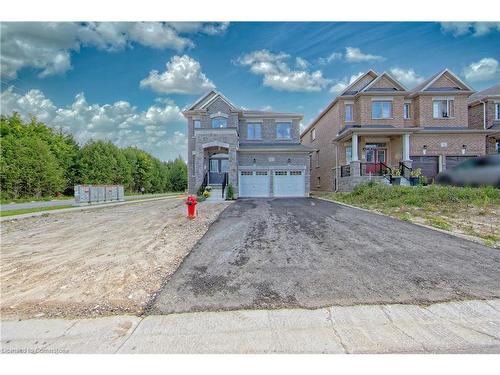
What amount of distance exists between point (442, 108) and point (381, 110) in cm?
410

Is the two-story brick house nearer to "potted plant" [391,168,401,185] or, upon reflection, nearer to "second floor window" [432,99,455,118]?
"potted plant" [391,168,401,185]

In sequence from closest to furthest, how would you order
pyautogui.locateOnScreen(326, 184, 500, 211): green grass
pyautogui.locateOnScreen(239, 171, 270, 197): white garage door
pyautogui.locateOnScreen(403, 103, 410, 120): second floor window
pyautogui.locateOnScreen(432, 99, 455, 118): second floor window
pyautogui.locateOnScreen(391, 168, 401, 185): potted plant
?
pyautogui.locateOnScreen(326, 184, 500, 211): green grass
pyautogui.locateOnScreen(391, 168, 401, 185): potted plant
pyautogui.locateOnScreen(432, 99, 455, 118): second floor window
pyautogui.locateOnScreen(239, 171, 270, 197): white garage door
pyautogui.locateOnScreen(403, 103, 410, 120): second floor window

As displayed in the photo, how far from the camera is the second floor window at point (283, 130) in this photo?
1878 centimetres

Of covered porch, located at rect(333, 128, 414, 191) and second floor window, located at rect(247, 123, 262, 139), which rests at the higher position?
→ second floor window, located at rect(247, 123, 262, 139)

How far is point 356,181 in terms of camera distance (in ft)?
46.9

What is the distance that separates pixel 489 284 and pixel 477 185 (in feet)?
25.7

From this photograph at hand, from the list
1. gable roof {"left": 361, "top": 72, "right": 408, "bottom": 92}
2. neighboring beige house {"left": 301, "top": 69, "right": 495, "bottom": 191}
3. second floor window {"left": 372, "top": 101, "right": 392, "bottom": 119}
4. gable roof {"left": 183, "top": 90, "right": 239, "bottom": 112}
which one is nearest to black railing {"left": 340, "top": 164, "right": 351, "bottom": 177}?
neighboring beige house {"left": 301, "top": 69, "right": 495, "bottom": 191}

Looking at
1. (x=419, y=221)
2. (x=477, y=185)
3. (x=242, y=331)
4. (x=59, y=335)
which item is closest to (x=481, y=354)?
(x=242, y=331)

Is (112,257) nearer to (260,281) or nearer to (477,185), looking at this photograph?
(260,281)

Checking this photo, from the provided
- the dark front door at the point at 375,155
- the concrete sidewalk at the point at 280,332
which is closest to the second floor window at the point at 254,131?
Result: the dark front door at the point at 375,155

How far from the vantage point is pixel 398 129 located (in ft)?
48.0

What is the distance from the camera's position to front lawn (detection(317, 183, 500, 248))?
5895 millimetres

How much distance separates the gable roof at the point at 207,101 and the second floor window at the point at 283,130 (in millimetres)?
3558

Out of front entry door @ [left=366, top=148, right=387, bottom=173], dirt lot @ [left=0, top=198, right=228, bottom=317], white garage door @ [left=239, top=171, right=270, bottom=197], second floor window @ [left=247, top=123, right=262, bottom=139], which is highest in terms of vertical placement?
second floor window @ [left=247, top=123, right=262, bottom=139]
